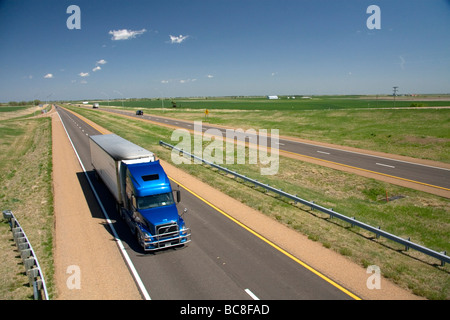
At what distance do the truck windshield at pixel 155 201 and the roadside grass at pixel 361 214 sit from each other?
5.96 m

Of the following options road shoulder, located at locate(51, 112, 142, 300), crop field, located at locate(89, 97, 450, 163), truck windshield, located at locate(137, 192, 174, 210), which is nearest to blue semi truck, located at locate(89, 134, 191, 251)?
truck windshield, located at locate(137, 192, 174, 210)

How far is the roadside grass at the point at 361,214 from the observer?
1057 centimetres

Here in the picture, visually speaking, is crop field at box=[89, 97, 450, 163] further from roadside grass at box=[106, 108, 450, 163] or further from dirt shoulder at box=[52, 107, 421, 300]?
dirt shoulder at box=[52, 107, 421, 300]

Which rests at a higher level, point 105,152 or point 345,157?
point 105,152

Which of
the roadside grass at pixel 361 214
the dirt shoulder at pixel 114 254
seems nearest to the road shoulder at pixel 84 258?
the dirt shoulder at pixel 114 254

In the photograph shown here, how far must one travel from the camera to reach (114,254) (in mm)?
11773

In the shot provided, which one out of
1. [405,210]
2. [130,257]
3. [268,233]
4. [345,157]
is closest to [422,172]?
[345,157]

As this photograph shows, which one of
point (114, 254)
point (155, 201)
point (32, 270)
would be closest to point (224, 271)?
point (155, 201)

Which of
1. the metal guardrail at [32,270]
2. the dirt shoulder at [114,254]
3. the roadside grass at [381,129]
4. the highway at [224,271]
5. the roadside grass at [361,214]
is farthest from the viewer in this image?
the roadside grass at [381,129]

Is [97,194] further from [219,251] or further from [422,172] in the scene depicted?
[422,172]

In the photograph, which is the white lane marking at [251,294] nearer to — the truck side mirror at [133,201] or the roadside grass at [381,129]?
the truck side mirror at [133,201]

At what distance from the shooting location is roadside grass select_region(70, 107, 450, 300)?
10.6 metres

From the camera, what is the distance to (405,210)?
16828 mm
